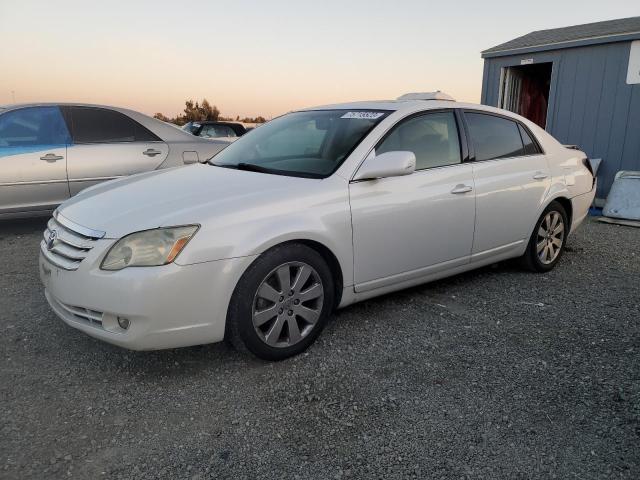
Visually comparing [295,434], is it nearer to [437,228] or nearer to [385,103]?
[437,228]

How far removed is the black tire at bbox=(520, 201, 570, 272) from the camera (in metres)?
4.52

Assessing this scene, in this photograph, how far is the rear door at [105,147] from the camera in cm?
586

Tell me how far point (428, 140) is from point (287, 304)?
1632 millimetres

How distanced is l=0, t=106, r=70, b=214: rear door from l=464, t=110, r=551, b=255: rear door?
4413 mm

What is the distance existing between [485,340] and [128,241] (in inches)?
88.0

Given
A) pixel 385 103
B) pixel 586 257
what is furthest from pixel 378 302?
pixel 586 257

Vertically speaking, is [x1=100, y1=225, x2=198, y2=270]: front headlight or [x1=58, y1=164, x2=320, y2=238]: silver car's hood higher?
[x1=58, y1=164, x2=320, y2=238]: silver car's hood

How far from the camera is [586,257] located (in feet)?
17.5

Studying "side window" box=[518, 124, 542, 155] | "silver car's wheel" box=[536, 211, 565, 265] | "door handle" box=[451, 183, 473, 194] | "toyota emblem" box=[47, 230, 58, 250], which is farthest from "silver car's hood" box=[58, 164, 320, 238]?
"silver car's wheel" box=[536, 211, 565, 265]

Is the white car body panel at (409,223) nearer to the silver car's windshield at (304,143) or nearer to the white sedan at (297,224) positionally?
the white sedan at (297,224)

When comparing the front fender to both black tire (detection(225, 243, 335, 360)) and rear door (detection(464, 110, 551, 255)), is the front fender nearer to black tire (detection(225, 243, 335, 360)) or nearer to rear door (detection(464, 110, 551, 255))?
black tire (detection(225, 243, 335, 360))

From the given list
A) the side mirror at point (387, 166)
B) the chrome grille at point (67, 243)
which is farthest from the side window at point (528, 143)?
the chrome grille at point (67, 243)

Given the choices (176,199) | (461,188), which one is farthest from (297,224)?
(461,188)

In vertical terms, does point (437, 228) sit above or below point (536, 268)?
above
